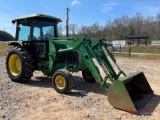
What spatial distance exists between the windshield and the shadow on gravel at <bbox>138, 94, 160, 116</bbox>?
14.2 feet

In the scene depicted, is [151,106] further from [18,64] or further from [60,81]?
[18,64]

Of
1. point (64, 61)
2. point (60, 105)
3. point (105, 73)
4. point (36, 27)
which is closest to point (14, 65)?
point (36, 27)

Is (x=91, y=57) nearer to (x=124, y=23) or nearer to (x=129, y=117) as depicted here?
(x=129, y=117)

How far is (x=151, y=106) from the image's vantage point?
5.57 meters

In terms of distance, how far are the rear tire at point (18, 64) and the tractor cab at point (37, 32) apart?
14.2 inches

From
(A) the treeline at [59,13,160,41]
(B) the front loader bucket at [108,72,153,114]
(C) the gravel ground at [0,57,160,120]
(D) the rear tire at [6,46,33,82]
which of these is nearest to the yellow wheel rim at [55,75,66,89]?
(C) the gravel ground at [0,57,160,120]

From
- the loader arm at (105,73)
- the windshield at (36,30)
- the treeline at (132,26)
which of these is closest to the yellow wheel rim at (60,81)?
the loader arm at (105,73)

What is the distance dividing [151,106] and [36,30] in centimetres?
479

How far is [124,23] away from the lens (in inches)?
3593

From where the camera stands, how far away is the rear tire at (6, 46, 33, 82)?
766cm

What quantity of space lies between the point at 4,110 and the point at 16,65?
3.58m

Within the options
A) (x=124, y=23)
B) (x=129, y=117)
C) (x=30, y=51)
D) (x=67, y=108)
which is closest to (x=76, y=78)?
(x=30, y=51)

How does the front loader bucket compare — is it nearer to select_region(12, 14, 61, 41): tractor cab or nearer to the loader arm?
the loader arm

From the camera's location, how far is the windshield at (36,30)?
8.13 m
